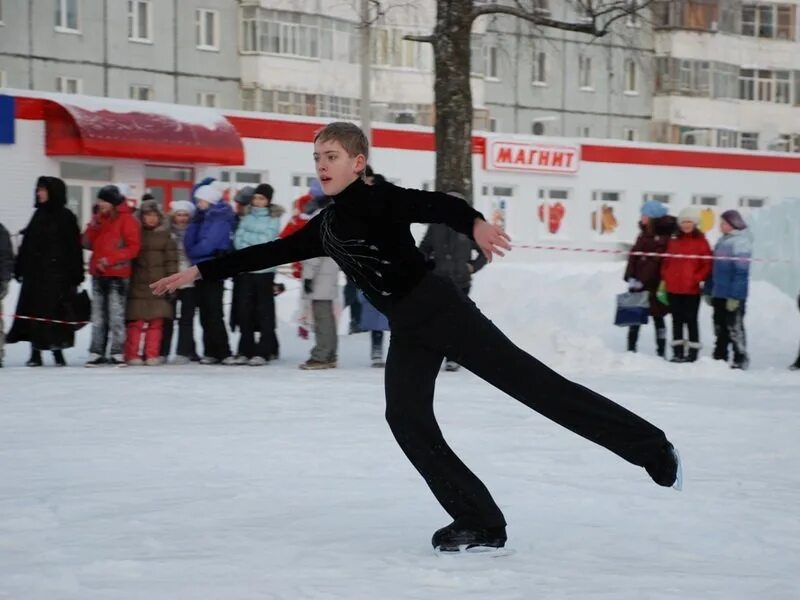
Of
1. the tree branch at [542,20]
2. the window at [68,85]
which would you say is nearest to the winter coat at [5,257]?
the tree branch at [542,20]

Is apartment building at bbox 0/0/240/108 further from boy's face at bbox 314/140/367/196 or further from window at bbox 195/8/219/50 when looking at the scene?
boy's face at bbox 314/140/367/196

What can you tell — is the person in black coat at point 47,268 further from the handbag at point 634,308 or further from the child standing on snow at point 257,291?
the handbag at point 634,308

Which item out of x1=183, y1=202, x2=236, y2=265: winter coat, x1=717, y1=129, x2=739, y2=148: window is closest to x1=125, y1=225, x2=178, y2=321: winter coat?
x1=183, y1=202, x2=236, y2=265: winter coat

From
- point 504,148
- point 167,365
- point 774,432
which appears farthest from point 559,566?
point 504,148

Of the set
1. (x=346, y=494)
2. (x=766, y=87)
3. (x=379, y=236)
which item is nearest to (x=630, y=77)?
(x=766, y=87)

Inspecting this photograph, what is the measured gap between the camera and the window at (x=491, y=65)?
53.6m

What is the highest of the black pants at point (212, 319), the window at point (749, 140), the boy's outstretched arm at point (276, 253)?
the window at point (749, 140)

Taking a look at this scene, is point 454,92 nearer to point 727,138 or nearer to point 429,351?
point 429,351

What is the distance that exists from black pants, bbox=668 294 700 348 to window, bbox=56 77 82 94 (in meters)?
30.4

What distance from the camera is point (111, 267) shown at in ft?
44.9

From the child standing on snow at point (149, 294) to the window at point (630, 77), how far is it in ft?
147

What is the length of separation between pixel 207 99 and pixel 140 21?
10.9 feet

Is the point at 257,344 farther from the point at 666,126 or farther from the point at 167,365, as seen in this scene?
the point at 666,126

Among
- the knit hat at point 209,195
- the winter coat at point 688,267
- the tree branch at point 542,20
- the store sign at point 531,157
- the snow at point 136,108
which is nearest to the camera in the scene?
Answer: the knit hat at point 209,195
